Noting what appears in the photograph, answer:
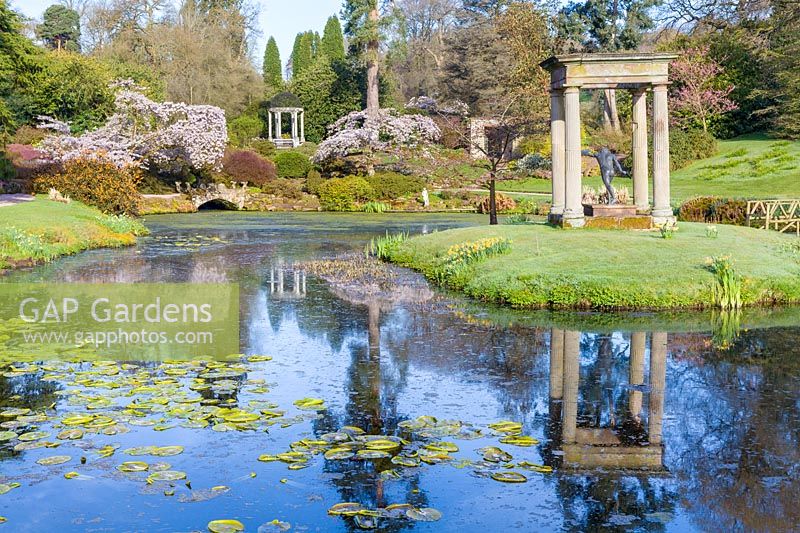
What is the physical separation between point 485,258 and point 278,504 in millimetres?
12799

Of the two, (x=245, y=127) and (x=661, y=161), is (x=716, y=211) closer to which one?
(x=661, y=161)

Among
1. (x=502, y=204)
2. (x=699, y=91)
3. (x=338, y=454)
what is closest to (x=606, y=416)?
(x=338, y=454)

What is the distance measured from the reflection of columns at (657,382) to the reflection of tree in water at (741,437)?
0.58ft

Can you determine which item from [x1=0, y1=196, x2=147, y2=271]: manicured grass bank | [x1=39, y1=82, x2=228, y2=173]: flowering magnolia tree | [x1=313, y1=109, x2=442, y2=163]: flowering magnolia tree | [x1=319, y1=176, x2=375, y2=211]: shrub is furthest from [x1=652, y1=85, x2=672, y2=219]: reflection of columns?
[x1=313, y1=109, x2=442, y2=163]: flowering magnolia tree

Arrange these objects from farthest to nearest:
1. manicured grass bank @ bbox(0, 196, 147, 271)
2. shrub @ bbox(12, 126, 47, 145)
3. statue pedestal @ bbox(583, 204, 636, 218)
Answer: shrub @ bbox(12, 126, 47, 145) < manicured grass bank @ bbox(0, 196, 147, 271) < statue pedestal @ bbox(583, 204, 636, 218)

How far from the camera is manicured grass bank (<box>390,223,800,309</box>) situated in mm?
15914

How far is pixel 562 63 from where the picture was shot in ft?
71.2

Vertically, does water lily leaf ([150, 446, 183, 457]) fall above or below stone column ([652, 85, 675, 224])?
below

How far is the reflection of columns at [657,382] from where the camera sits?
8.93 m

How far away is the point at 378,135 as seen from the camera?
168 ft

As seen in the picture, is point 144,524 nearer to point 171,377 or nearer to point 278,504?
point 278,504

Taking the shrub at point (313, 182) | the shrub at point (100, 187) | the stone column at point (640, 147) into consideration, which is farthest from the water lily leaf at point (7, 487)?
the shrub at point (313, 182)

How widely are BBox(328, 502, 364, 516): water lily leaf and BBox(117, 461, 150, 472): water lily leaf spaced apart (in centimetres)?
194

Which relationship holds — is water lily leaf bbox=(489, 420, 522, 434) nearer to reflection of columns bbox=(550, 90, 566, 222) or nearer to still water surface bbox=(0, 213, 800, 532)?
still water surface bbox=(0, 213, 800, 532)
